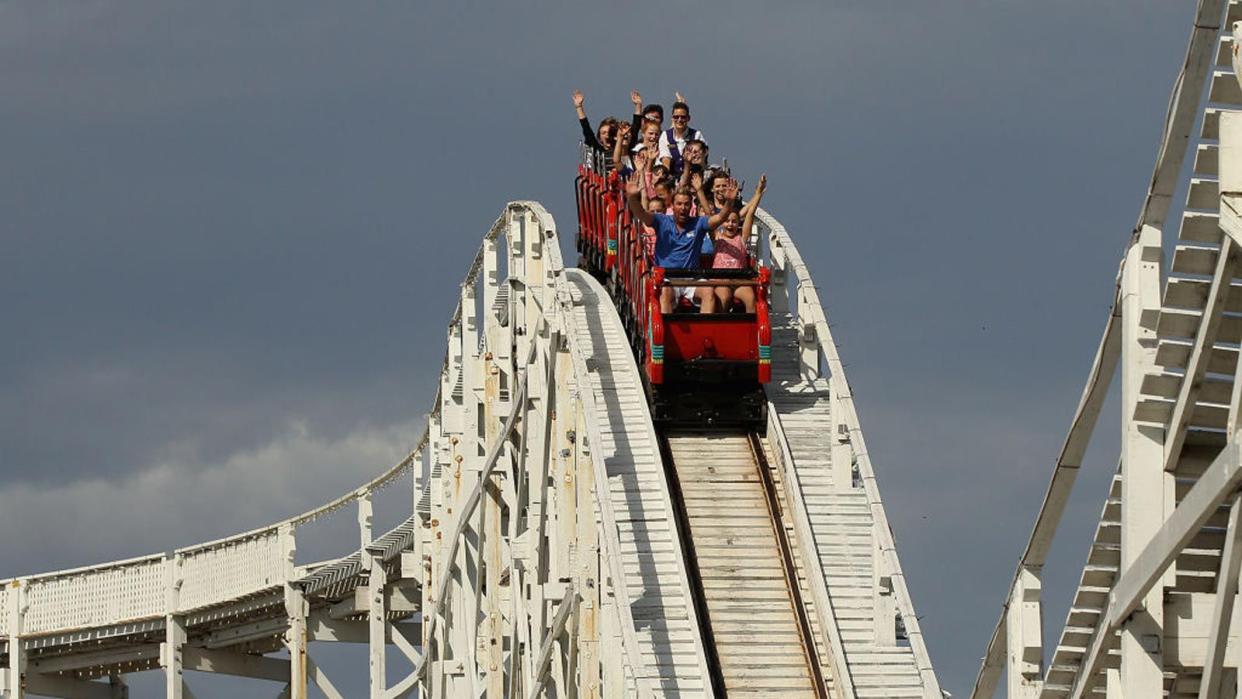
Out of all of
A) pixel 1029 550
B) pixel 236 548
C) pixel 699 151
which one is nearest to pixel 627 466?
pixel 699 151

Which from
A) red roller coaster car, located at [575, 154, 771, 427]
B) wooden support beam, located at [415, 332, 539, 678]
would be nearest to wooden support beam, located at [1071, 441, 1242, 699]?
red roller coaster car, located at [575, 154, 771, 427]

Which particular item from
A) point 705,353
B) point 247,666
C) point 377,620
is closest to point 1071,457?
point 705,353

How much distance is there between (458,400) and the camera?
3616 centimetres

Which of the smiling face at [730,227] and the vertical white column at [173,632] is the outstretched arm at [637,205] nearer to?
the smiling face at [730,227]

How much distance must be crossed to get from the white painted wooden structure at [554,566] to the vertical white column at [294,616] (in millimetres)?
35

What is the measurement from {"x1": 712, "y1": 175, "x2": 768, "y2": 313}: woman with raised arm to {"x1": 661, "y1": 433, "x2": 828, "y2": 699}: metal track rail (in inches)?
46.9

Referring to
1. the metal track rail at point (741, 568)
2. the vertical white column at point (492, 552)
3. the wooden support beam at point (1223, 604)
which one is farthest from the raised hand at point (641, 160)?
the wooden support beam at point (1223, 604)

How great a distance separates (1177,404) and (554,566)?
13.4 metres

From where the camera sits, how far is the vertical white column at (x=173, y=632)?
36.4m

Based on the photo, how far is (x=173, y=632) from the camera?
36.5 meters

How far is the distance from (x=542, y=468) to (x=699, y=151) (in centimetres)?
368

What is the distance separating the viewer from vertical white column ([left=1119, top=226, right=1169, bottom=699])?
15703mm

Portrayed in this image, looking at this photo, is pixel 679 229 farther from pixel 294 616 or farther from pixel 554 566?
pixel 294 616

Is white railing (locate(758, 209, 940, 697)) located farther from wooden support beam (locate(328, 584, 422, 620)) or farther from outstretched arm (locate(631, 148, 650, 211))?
wooden support beam (locate(328, 584, 422, 620))
